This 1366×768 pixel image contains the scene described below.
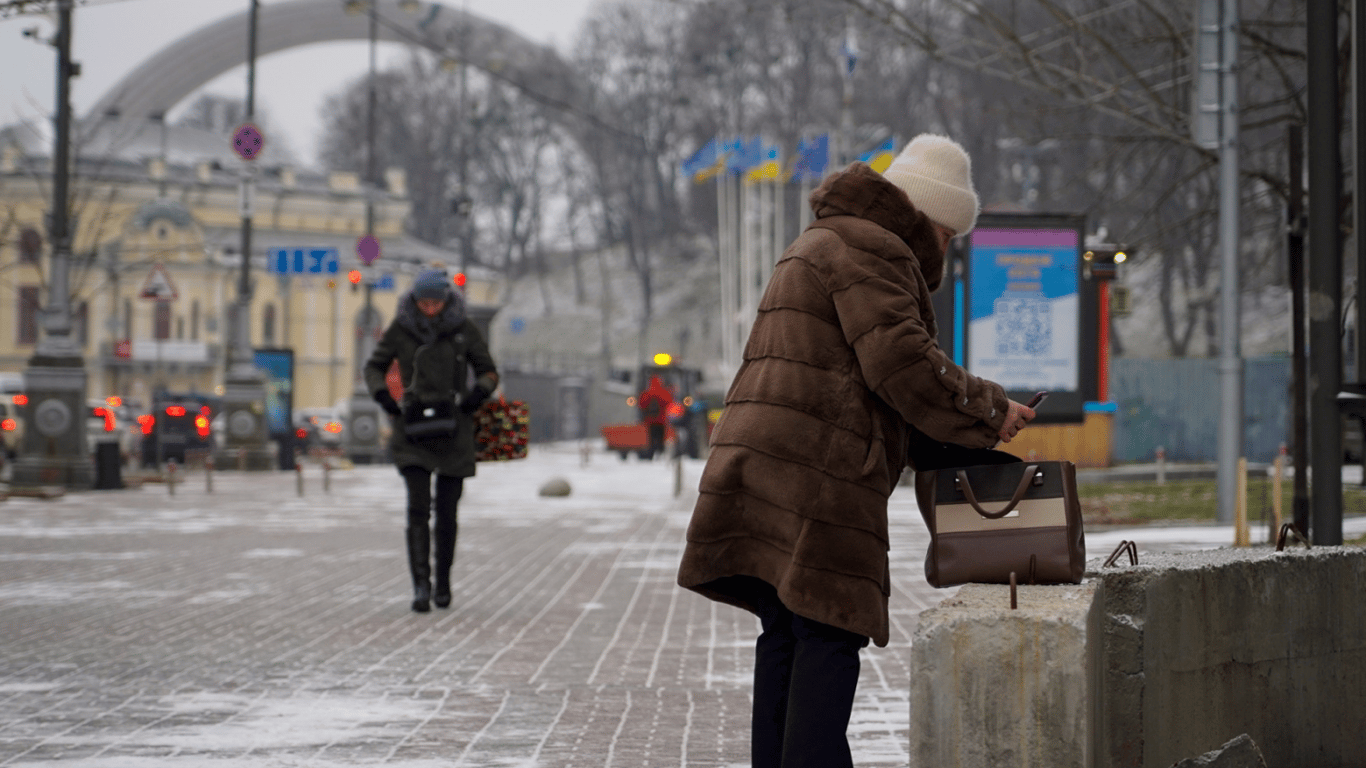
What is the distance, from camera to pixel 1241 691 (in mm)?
4844

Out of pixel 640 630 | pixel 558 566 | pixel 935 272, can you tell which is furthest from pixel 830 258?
pixel 558 566

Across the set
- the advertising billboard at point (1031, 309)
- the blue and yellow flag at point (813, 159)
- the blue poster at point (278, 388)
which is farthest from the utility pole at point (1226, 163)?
the blue poster at point (278, 388)

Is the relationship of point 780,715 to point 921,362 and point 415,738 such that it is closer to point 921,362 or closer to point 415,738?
point 921,362

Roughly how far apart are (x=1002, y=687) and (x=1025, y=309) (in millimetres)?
14663

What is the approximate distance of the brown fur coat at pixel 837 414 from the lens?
383cm

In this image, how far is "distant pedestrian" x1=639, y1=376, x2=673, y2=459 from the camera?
118 feet

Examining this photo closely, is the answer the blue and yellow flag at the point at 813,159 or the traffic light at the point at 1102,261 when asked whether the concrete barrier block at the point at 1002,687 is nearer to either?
the traffic light at the point at 1102,261

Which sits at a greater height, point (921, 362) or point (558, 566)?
point (921, 362)

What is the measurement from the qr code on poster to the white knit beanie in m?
14.2

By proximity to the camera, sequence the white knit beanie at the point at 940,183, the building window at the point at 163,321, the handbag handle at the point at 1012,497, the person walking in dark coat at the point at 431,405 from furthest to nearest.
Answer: the building window at the point at 163,321, the person walking in dark coat at the point at 431,405, the white knit beanie at the point at 940,183, the handbag handle at the point at 1012,497

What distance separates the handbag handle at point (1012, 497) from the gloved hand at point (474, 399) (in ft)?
18.6

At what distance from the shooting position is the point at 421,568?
9.62m

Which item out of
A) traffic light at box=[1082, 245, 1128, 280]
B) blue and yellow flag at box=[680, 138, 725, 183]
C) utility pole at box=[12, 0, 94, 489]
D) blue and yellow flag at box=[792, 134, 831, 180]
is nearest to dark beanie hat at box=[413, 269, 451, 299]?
traffic light at box=[1082, 245, 1128, 280]

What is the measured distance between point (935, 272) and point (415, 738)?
8.87ft
